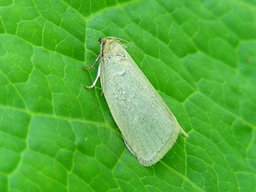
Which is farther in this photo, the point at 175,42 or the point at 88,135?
the point at 175,42

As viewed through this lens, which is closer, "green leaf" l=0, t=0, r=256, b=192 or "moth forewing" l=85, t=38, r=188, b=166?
"green leaf" l=0, t=0, r=256, b=192

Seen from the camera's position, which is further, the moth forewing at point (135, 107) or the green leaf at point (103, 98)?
the moth forewing at point (135, 107)

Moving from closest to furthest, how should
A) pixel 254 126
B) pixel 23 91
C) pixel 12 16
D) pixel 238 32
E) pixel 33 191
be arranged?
pixel 33 191, pixel 23 91, pixel 12 16, pixel 254 126, pixel 238 32

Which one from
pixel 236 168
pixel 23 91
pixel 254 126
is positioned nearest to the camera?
pixel 23 91

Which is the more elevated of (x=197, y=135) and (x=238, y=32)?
(x=238, y=32)

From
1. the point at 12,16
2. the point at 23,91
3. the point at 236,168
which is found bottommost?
the point at 236,168

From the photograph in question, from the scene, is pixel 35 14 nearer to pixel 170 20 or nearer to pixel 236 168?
pixel 170 20

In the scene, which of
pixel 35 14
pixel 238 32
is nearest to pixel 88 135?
pixel 35 14
